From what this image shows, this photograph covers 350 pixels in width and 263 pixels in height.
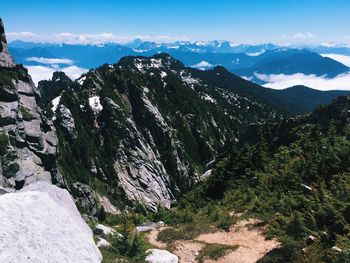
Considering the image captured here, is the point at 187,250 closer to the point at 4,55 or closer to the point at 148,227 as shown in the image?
the point at 148,227

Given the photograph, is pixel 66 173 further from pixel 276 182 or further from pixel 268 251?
pixel 268 251

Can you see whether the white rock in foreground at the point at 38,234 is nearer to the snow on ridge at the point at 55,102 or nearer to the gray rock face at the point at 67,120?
the gray rock face at the point at 67,120

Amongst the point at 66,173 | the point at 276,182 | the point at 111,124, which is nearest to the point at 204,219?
the point at 276,182

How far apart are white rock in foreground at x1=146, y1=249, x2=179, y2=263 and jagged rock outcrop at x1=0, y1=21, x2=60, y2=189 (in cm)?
4678

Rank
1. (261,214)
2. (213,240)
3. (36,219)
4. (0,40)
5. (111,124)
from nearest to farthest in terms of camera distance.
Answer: (36,219) → (213,240) → (261,214) → (0,40) → (111,124)

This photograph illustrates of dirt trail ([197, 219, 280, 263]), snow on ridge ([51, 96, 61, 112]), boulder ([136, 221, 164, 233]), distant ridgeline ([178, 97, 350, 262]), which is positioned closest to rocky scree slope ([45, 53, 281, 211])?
snow on ridge ([51, 96, 61, 112])

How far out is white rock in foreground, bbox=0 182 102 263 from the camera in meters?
12.9

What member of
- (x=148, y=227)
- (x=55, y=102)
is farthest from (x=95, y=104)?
(x=148, y=227)

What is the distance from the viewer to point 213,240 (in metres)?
26.5

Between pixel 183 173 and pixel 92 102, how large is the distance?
4647 cm

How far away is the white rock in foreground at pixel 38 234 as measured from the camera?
42.2 feet

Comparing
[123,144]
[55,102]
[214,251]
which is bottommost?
[123,144]

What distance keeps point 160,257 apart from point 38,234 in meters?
8.28

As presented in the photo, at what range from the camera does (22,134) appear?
88.3 m
